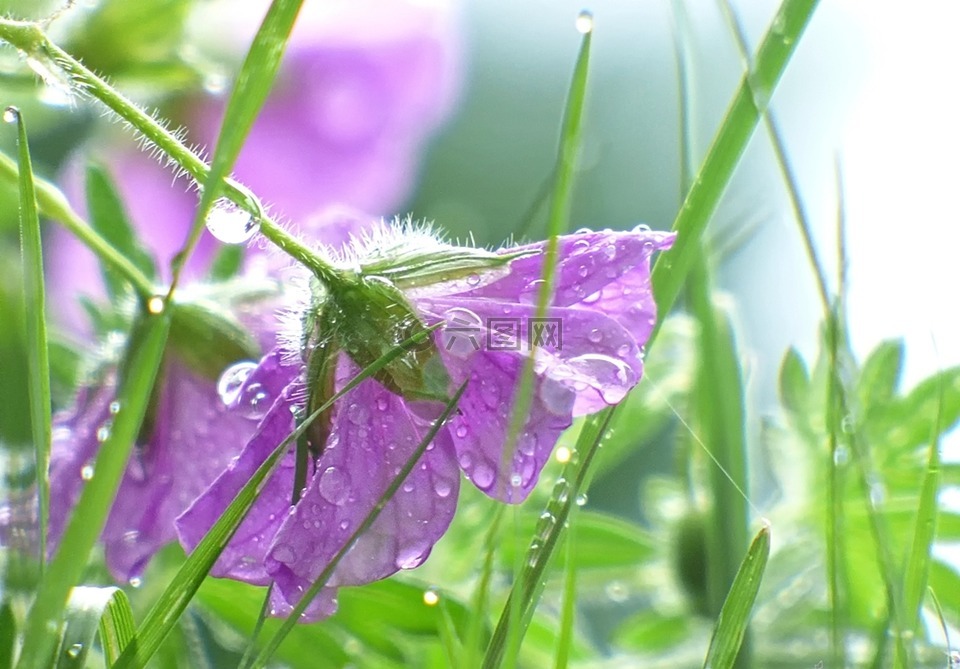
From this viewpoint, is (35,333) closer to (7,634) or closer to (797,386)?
(7,634)

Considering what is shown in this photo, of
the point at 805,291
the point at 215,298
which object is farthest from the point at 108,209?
the point at 805,291

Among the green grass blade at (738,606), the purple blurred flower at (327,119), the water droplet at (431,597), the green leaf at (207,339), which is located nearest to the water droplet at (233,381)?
the green leaf at (207,339)

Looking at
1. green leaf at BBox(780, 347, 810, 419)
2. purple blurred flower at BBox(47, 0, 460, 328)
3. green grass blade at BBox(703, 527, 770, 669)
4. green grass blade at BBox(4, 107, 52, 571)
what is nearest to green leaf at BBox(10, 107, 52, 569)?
green grass blade at BBox(4, 107, 52, 571)

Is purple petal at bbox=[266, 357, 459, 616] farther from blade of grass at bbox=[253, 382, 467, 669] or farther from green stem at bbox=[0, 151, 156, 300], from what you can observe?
green stem at bbox=[0, 151, 156, 300]

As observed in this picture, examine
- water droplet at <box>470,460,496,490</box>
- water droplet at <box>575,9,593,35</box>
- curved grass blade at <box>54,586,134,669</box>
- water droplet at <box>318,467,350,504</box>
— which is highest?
water droplet at <box>575,9,593,35</box>

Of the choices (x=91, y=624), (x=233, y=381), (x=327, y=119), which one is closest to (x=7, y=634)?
(x=91, y=624)

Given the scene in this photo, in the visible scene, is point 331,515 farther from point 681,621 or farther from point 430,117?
point 430,117
